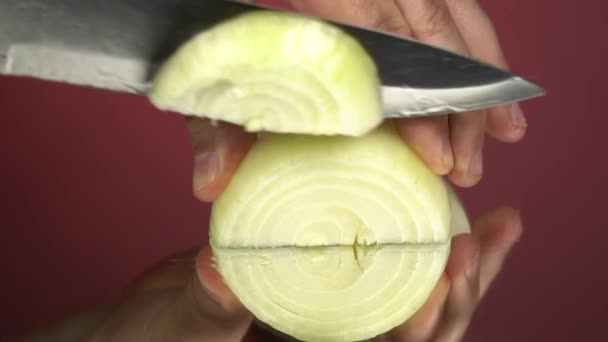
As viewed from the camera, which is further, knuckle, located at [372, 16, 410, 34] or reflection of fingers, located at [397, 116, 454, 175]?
knuckle, located at [372, 16, 410, 34]

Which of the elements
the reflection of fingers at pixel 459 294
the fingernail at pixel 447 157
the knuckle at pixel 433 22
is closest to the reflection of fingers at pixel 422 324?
the reflection of fingers at pixel 459 294

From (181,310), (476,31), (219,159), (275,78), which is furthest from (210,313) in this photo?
(476,31)

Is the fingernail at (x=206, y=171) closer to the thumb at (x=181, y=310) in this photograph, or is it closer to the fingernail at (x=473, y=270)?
the thumb at (x=181, y=310)

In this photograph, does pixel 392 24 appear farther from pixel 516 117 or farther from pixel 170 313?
pixel 170 313

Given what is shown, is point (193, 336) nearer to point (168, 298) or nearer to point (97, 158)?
point (168, 298)

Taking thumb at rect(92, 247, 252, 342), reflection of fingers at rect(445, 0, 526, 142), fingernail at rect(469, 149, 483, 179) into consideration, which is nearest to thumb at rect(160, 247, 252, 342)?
thumb at rect(92, 247, 252, 342)

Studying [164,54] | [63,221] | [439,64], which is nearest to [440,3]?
[439,64]

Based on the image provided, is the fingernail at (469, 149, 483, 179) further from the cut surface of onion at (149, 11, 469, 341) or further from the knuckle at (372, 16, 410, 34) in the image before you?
the knuckle at (372, 16, 410, 34)
